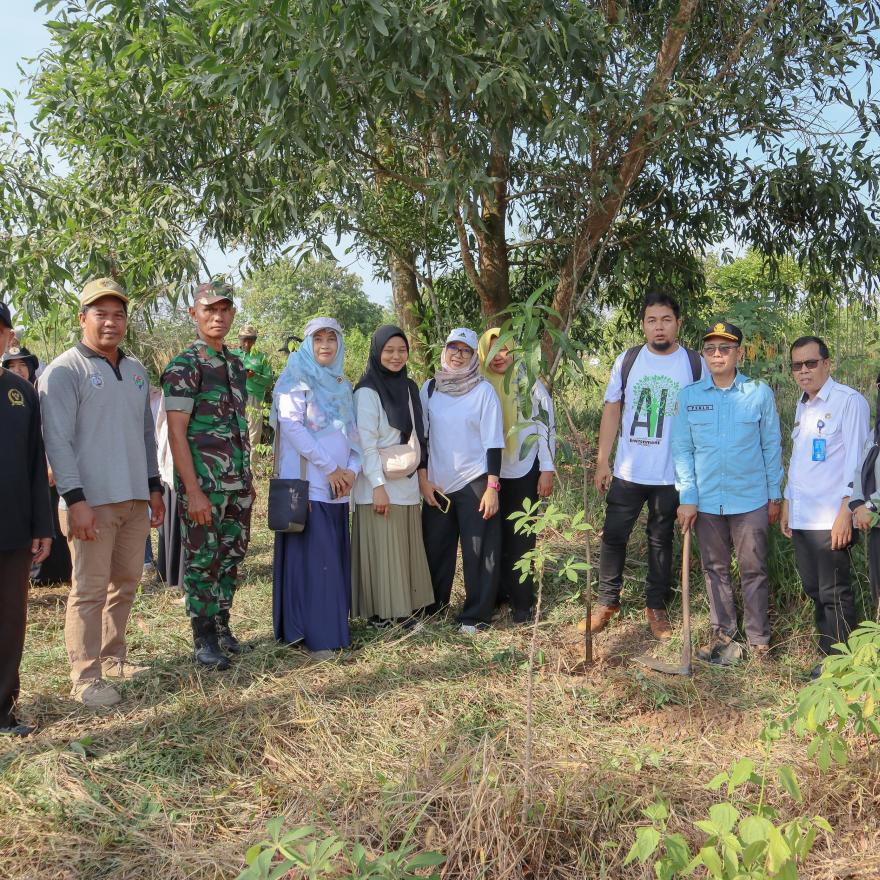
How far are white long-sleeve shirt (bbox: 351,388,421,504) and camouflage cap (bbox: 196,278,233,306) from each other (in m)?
0.79

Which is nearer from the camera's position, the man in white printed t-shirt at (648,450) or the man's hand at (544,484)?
the man in white printed t-shirt at (648,450)

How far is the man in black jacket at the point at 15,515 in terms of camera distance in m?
2.87

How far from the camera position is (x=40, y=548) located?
3.07m

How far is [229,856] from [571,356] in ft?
6.29

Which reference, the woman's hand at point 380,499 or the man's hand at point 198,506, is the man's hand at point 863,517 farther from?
the man's hand at point 198,506

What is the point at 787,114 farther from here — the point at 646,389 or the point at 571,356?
the point at 571,356

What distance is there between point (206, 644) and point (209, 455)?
863 millimetres

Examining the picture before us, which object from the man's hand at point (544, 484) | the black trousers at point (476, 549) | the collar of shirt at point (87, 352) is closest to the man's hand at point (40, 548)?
the collar of shirt at point (87, 352)

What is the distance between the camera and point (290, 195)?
188 inches

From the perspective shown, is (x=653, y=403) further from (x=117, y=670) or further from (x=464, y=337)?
(x=117, y=670)

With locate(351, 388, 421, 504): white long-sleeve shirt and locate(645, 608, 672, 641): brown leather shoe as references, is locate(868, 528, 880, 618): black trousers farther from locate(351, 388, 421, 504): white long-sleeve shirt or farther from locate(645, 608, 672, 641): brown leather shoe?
locate(351, 388, 421, 504): white long-sleeve shirt

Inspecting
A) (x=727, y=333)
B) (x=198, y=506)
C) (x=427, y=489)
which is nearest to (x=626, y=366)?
(x=727, y=333)

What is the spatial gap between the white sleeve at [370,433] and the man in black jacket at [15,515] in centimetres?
141

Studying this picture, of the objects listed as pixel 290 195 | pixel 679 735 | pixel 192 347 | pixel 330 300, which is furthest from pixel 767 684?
pixel 330 300
